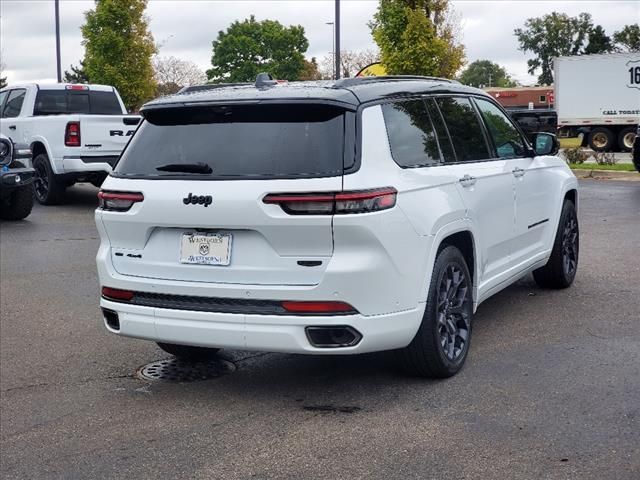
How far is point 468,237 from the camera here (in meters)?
5.89

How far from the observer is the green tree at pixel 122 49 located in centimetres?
3544

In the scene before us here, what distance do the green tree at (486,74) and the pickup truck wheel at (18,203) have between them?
124119 mm

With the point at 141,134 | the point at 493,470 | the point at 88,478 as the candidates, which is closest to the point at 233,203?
the point at 141,134

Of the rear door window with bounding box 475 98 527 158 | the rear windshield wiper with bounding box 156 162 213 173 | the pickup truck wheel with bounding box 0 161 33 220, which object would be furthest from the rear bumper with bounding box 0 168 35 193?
the rear windshield wiper with bounding box 156 162 213 173

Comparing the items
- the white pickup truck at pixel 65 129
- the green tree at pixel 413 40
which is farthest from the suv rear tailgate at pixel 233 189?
the green tree at pixel 413 40

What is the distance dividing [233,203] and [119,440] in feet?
4.30

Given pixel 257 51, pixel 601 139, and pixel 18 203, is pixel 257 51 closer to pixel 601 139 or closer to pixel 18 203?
pixel 601 139

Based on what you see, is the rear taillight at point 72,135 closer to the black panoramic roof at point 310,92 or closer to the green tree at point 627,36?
the black panoramic roof at point 310,92

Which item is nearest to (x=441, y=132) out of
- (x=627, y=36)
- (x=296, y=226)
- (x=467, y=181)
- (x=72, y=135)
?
(x=467, y=181)

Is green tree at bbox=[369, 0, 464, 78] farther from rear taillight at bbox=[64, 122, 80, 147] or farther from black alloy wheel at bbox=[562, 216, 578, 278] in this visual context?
black alloy wheel at bbox=[562, 216, 578, 278]

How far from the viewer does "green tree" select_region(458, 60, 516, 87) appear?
5413 inches

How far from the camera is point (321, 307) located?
16.0 ft

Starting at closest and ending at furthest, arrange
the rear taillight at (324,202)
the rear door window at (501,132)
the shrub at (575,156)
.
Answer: the rear taillight at (324,202) → the rear door window at (501,132) → the shrub at (575,156)

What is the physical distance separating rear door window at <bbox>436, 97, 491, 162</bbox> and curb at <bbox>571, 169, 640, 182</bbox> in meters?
13.7
